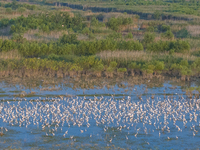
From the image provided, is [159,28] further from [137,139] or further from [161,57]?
[137,139]

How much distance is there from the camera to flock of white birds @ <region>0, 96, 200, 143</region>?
1434cm

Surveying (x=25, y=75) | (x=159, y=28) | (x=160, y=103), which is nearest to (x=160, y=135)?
(x=160, y=103)

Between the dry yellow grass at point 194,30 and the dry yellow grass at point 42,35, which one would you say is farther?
the dry yellow grass at point 194,30

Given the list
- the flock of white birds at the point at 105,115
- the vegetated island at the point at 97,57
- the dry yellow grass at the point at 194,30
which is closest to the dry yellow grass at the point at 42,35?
the vegetated island at the point at 97,57

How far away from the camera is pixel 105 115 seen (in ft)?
50.7

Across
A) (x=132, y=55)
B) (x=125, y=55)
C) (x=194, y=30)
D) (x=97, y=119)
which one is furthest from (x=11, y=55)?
(x=194, y=30)

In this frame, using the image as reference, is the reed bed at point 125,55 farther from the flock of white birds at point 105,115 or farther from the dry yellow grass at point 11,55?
the flock of white birds at point 105,115

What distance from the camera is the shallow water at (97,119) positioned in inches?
507

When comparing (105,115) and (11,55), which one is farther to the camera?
(11,55)

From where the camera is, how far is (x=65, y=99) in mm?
17609

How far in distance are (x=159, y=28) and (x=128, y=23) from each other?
4.18m

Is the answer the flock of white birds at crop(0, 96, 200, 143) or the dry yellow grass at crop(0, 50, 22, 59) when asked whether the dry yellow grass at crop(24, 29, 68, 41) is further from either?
the flock of white birds at crop(0, 96, 200, 143)

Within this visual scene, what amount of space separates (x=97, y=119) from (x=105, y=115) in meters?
0.40

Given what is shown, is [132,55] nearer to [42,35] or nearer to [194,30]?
[42,35]
